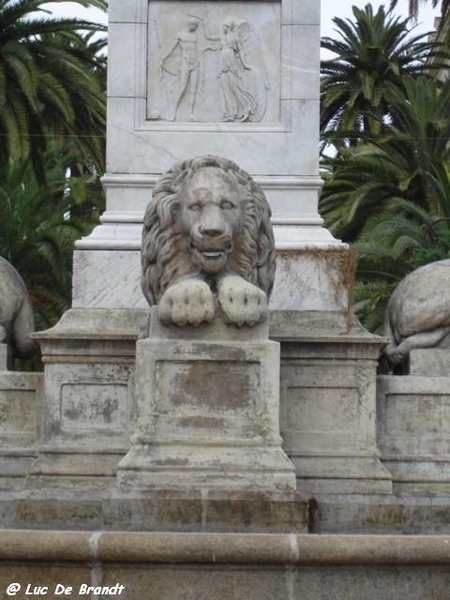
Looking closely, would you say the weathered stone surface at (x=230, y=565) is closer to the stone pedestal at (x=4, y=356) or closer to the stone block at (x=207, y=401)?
the stone block at (x=207, y=401)

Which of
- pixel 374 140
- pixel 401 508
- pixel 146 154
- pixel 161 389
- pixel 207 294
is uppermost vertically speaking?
pixel 374 140

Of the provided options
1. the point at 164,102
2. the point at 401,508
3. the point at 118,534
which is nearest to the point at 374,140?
the point at 164,102

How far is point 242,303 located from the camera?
8.87 meters

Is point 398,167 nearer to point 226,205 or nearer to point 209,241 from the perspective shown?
point 226,205

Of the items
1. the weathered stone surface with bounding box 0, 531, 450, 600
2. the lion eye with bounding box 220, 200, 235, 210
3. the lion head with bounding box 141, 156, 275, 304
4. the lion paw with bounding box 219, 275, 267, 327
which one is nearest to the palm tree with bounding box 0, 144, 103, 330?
the lion head with bounding box 141, 156, 275, 304

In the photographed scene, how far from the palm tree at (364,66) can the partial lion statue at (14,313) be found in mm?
21493

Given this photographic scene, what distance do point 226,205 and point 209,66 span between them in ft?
6.84

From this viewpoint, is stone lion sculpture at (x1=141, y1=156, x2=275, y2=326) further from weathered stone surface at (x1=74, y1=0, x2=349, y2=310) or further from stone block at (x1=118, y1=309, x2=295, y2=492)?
weathered stone surface at (x1=74, y1=0, x2=349, y2=310)

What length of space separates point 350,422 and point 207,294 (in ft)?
5.25

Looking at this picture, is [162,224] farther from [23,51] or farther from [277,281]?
[23,51]

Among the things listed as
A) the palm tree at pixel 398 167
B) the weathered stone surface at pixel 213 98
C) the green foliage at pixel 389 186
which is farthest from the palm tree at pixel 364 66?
the weathered stone surface at pixel 213 98

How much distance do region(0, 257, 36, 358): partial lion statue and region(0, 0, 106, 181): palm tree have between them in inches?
476

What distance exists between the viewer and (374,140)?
86.6ft

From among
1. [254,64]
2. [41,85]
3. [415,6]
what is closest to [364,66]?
[415,6]
